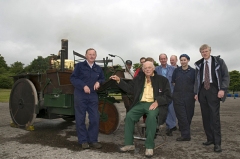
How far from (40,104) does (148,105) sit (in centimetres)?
299

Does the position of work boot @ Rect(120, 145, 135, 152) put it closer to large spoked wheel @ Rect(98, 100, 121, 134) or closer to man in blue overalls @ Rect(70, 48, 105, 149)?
man in blue overalls @ Rect(70, 48, 105, 149)

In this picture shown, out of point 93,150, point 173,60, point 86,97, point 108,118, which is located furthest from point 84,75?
point 173,60

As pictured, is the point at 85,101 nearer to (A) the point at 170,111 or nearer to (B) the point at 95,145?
(B) the point at 95,145

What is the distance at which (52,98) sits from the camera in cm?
540

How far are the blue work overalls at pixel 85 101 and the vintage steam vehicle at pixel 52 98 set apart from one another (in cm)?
66

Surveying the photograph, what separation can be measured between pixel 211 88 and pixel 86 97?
2.28 meters

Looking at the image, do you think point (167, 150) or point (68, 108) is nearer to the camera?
point (167, 150)

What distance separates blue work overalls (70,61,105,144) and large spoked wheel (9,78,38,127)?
1.72 m

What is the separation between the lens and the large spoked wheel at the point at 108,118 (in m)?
5.19

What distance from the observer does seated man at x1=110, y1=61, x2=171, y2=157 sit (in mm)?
3717

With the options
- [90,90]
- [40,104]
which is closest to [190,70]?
[90,90]

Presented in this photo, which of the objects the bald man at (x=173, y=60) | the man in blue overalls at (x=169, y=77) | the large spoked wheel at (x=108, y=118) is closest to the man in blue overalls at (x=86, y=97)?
the large spoked wheel at (x=108, y=118)

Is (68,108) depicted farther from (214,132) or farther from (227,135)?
(227,135)

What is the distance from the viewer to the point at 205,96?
4234 millimetres
